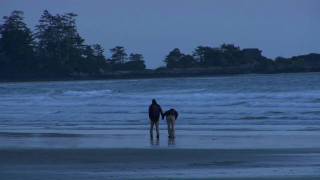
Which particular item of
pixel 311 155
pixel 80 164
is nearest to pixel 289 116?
pixel 311 155

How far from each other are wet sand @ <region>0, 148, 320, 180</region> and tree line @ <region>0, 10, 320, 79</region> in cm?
8722

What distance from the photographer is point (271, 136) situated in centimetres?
2427

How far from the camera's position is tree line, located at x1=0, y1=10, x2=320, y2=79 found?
363 feet

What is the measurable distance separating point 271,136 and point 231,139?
1.41m

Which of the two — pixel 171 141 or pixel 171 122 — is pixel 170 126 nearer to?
pixel 171 122

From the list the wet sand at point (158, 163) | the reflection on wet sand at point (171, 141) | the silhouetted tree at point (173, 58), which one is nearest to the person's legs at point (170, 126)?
the reflection on wet sand at point (171, 141)

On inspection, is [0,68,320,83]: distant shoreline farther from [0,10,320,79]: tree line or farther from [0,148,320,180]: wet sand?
[0,148,320,180]: wet sand

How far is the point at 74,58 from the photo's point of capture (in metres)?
113

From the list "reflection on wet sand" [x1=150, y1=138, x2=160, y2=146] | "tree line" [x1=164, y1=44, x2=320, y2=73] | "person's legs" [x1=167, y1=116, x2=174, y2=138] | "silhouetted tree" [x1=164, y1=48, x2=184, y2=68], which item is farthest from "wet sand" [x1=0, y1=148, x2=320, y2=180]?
"silhouetted tree" [x1=164, y1=48, x2=184, y2=68]

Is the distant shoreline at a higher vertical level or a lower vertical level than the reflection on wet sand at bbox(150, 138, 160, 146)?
lower

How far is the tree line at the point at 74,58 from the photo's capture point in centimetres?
11050

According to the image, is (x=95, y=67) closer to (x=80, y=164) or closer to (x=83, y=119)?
(x=83, y=119)

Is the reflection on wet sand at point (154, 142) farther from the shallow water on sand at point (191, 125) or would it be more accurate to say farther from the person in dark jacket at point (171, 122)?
the person in dark jacket at point (171, 122)

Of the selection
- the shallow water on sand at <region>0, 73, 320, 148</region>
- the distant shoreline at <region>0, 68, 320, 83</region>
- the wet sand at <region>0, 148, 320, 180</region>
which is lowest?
the distant shoreline at <region>0, 68, 320, 83</region>
